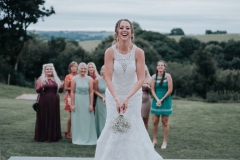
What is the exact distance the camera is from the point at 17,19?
150ft

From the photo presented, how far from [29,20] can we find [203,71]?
1909 cm

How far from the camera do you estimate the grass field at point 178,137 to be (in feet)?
29.9

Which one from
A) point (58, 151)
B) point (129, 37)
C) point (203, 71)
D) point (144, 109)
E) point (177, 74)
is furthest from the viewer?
point (177, 74)

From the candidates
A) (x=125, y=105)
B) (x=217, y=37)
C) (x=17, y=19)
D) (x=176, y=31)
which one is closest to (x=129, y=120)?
(x=125, y=105)

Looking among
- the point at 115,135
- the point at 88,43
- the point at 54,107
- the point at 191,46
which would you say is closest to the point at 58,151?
the point at 54,107

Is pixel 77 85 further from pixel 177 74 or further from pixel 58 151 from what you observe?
pixel 177 74

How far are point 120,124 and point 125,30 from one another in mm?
1186

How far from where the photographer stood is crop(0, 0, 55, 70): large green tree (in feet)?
149

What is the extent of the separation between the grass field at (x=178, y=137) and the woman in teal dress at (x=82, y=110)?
37 cm

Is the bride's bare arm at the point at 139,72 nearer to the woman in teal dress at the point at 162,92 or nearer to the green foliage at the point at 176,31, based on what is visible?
the woman in teal dress at the point at 162,92

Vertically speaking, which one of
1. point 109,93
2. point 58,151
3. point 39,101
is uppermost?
point 109,93

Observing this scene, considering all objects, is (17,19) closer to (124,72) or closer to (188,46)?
(188,46)

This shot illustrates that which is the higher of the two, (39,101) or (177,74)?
(39,101)

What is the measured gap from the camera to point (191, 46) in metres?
59.9
